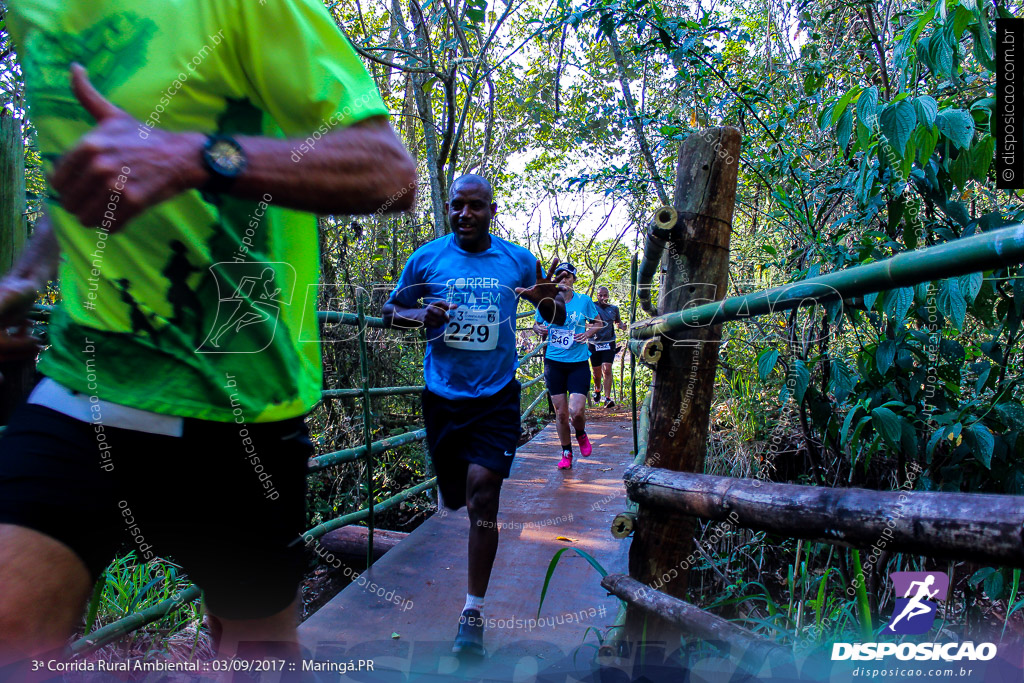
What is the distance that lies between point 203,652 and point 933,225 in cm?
290

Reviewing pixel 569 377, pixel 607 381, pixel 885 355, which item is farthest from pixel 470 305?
pixel 607 381

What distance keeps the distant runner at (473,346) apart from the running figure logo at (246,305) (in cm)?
124

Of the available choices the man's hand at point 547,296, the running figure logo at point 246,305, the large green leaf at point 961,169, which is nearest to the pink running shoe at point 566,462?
the man's hand at point 547,296

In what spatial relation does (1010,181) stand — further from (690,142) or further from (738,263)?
(738,263)

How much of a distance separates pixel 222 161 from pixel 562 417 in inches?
173

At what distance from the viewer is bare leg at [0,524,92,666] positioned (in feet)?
2.97

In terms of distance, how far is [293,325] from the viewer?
49.4 inches

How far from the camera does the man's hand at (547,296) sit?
2.67 metres

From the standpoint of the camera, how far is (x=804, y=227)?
3.14 m

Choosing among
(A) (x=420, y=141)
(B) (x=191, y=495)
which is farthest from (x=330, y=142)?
(A) (x=420, y=141)

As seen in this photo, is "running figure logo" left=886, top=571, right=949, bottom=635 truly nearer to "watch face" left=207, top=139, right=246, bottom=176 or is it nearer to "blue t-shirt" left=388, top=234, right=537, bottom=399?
"watch face" left=207, top=139, right=246, bottom=176

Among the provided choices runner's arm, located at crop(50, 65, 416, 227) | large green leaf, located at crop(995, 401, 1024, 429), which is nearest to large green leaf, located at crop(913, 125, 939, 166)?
large green leaf, located at crop(995, 401, 1024, 429)

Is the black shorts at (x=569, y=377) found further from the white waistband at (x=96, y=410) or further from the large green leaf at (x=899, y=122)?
the white waistband at (x=96, y=410)

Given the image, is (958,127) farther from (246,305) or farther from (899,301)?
(246,305)
